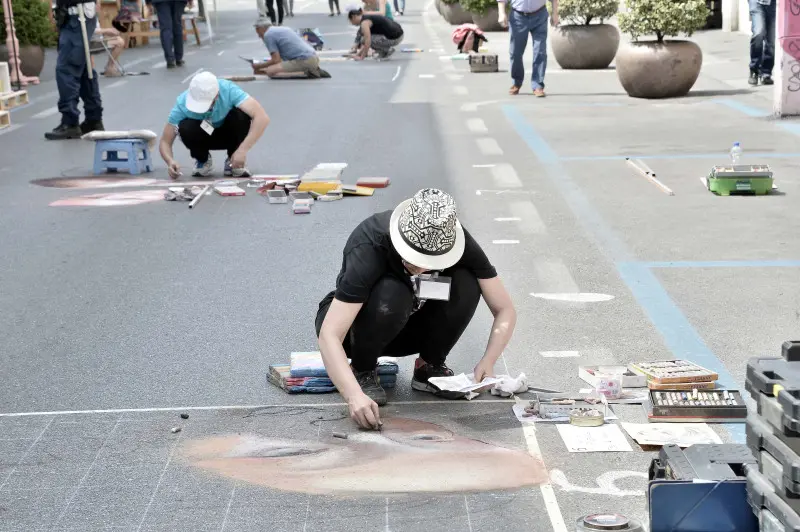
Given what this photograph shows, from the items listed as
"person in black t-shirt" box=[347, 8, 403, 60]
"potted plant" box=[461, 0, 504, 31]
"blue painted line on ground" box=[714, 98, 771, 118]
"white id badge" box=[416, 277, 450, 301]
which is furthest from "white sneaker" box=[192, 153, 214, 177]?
"potted plant" box=[461, 0, 504, 31]

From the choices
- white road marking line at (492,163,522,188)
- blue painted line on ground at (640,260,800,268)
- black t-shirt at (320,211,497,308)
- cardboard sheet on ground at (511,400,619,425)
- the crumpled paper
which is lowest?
white road marking line at (492,163,522,188)

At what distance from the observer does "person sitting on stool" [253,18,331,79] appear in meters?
21.8

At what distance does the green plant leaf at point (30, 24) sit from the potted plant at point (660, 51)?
34.1 ft

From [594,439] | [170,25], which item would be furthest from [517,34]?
[594,439]

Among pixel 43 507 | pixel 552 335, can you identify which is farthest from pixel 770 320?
pixel 43 507

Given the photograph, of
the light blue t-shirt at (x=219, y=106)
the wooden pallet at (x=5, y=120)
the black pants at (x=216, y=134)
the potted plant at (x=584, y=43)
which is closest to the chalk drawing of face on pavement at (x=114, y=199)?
the black pants at (x=216, y=134)

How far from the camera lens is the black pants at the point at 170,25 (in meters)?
24.0

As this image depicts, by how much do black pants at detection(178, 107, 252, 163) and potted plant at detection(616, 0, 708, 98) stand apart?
6.51 meters

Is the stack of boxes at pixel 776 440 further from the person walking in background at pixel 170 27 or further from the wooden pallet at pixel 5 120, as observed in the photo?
the person walking in background at pixel 170 27

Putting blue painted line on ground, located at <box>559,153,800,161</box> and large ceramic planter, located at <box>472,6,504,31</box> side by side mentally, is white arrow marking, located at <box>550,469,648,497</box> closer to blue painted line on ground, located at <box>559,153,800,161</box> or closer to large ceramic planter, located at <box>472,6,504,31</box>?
blue painted line on ground, located at <box>559,153,800,161</box>

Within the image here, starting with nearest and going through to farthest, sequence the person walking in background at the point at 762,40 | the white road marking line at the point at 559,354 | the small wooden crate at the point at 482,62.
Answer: the white road marking line at the point at 559,354
the person walking in background at the point at 762,40
the small wooden crate at the point at 482,62

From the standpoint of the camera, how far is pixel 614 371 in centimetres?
612

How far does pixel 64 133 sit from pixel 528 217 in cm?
732

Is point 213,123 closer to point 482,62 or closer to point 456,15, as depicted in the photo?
point 482,62
